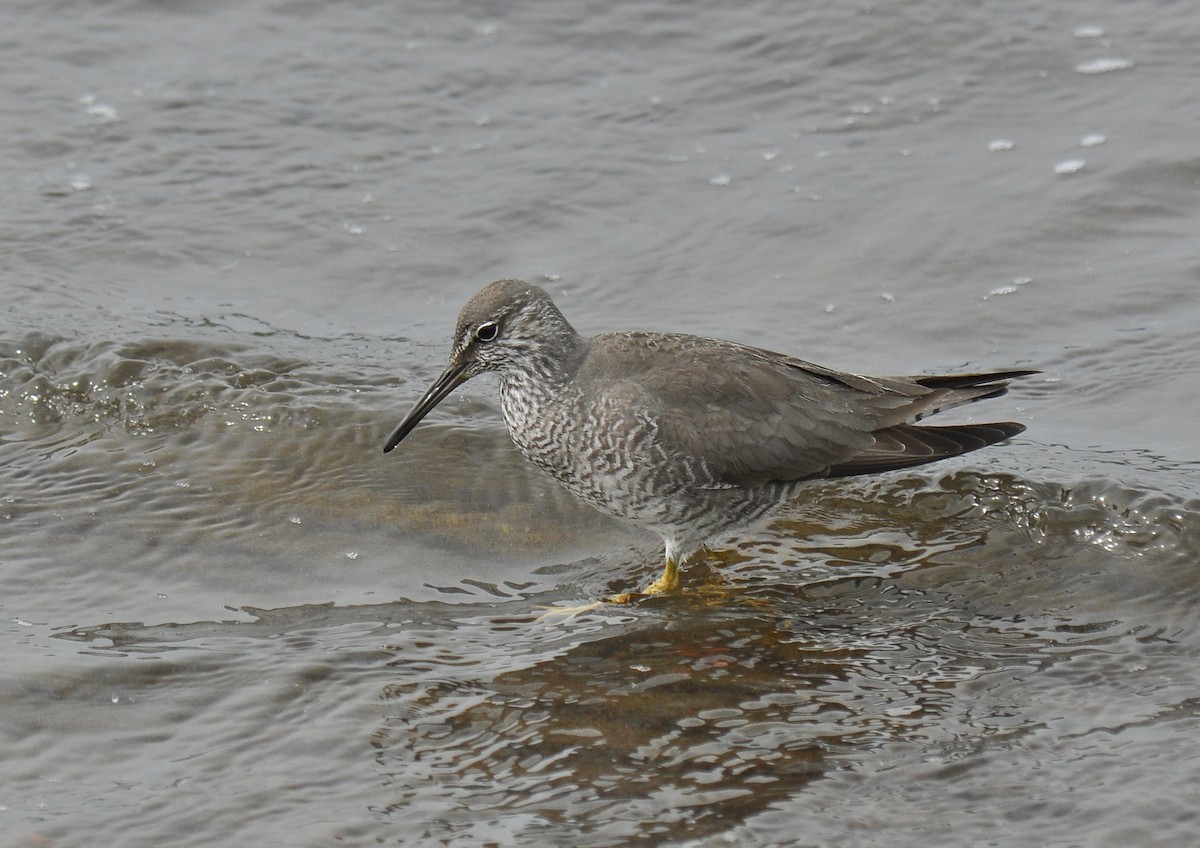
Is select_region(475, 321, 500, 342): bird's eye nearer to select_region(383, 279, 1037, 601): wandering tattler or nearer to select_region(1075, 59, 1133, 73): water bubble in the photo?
select_region(383, 279, 1037, 601): wandering tattler

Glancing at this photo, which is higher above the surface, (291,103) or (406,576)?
(291,103)

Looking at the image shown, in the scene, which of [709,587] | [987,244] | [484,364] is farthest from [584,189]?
[709,587]

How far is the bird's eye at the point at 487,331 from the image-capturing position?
7.27 meters

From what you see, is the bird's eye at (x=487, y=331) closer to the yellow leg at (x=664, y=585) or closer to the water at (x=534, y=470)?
the water at (x=534, y=470)

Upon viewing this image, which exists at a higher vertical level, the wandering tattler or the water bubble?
the water bubble

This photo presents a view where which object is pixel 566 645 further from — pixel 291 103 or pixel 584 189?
pixel 291 103

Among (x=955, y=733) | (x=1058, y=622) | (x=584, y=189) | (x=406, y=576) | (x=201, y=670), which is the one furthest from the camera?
(x=584, y=189)

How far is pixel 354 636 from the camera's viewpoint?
6512mm

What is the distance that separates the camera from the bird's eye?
7.27 m

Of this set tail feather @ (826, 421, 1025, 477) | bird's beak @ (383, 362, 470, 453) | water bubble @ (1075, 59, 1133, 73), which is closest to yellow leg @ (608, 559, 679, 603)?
tail feather @ (826, 421, 1025, 477)

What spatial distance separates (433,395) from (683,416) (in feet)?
4.25

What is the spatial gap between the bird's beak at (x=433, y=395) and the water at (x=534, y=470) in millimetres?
529

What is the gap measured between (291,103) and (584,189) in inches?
106

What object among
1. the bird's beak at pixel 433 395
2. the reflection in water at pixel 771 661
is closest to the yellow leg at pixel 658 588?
the reflection in water at pixel 771 661
